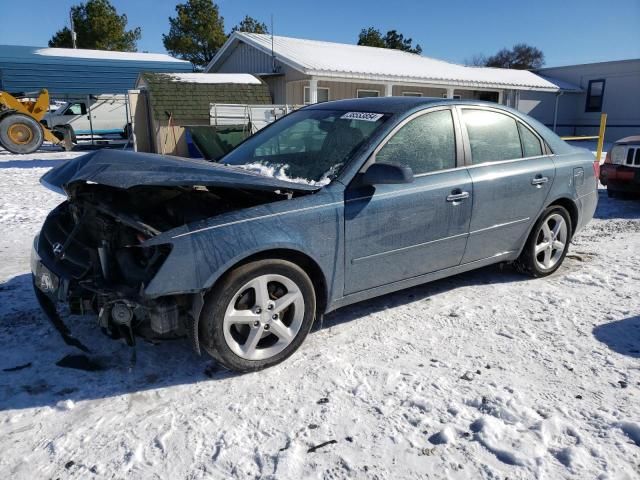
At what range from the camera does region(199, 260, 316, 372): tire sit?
111 inches

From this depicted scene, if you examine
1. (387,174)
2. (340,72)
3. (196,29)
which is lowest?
(387,174)

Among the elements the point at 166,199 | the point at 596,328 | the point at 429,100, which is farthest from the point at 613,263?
the point at 166,199

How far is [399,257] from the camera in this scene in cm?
354

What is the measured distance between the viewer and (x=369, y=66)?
61.7ft

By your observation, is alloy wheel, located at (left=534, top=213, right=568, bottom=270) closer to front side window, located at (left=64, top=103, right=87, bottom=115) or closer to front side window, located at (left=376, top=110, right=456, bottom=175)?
front side window, located at (left=376, top=110, right=456, bottom=175)

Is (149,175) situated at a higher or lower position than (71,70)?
lower

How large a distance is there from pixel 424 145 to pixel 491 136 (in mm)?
791

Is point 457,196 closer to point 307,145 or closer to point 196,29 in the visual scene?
point 307,145

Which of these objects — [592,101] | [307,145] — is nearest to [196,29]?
[592,101]

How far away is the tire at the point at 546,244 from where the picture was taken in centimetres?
453

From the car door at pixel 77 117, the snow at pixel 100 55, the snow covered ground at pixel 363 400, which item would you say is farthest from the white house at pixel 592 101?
the snow covered ground at pixel 363 400

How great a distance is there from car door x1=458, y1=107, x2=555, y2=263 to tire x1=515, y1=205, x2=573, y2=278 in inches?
6.8

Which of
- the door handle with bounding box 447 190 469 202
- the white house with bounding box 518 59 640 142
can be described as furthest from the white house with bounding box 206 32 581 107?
A: the door handle with bounding box 447 190 469 202

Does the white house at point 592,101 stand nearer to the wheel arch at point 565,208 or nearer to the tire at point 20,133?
the tire at point 20,133
